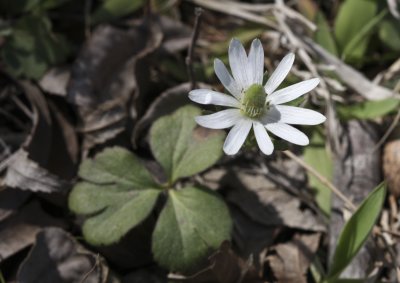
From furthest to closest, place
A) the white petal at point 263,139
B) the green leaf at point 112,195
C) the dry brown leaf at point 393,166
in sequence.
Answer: the dry brown leaf at point 393,166
the green leaf at point 112,195
the white petal at point 263,139

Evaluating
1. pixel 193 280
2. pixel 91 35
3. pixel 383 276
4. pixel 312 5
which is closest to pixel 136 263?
pixel 193 280

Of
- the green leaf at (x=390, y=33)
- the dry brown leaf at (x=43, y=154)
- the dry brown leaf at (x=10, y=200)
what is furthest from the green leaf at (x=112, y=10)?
the green leaf at (x=390, y=33)

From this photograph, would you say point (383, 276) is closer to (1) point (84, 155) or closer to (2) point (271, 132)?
(2) point (271, 132)

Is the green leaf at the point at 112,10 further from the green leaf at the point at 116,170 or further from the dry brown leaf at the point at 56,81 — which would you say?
the green leaf at the point at 116,170

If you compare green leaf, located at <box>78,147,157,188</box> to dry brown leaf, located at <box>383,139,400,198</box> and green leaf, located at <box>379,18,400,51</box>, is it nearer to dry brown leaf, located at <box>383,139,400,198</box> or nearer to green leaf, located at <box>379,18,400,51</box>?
dry brown leaf, located at <box>383,139,400,198</box>

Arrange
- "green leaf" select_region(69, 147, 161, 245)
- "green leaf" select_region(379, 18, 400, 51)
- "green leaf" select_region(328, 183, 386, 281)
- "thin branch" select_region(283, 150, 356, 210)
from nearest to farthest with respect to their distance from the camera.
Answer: "green leaf" select_region(328, 183, 386, 281), "green leaf" select_region(69, 147, 161, 245), "thin branch" select_region(283, 150, 356, 210), "green leaf" select_region(379, 18, 400, 51)

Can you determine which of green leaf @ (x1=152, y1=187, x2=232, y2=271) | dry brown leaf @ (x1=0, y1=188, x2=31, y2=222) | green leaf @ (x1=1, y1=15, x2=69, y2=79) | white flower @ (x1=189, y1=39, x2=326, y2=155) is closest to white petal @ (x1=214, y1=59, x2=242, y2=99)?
white flower @ (x1=189, y1=39, x2=326, y2=155)
